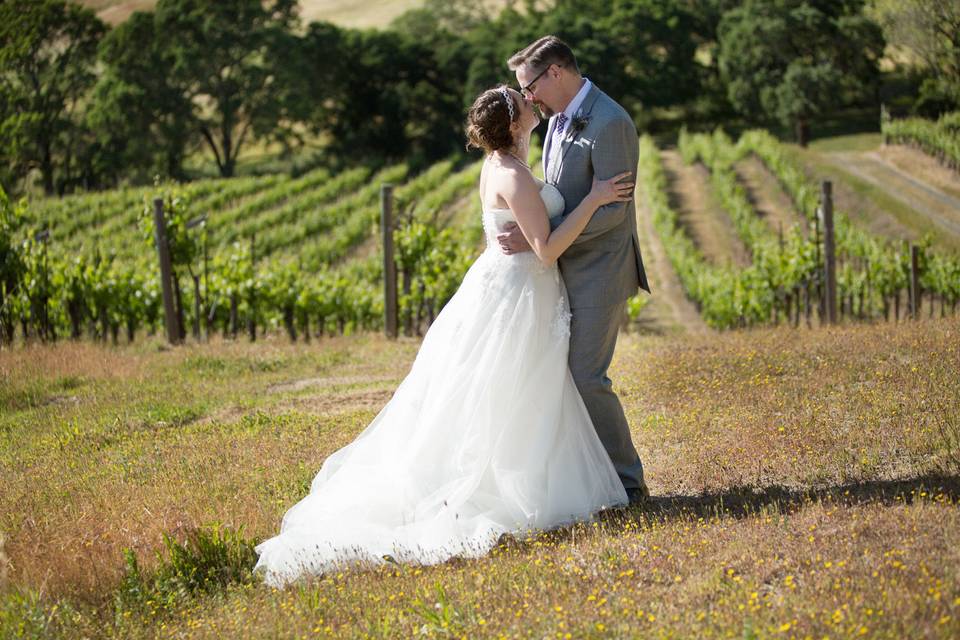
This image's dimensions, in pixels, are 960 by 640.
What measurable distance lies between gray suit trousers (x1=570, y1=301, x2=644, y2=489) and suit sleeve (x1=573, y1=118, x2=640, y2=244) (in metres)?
0.43

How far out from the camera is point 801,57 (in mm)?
50469

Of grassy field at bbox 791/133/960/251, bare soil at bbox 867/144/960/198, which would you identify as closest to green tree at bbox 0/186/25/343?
grassy field at bbox 791/133/960/251

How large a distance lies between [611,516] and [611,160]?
1.71 m

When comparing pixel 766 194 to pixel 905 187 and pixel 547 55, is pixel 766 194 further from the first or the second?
pixel 547 55

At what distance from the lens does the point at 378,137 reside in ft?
181

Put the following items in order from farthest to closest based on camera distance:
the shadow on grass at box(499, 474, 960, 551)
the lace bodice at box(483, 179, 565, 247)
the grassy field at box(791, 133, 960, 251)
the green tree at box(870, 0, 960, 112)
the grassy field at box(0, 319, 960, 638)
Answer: the grassy field at box(791, 133, 960, 251)
the green tree at box(870, 0, 960, 112)
the lace bodice at box(483, 179, 565, 247)
the shadow on grass at box(499, 474, 960, 551)
the grassy field at box(0, 319, 960, 638)

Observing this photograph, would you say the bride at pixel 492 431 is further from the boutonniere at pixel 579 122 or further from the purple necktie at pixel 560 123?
the boutonniere at pixel 579 122

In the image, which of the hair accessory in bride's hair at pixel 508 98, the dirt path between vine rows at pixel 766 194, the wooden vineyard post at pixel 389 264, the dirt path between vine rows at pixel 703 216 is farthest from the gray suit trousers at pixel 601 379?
the dirt path between vine rows at pixel 766 194

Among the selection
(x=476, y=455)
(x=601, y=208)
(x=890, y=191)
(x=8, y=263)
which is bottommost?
(x=476, y=455)

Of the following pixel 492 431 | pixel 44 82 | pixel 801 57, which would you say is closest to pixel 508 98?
pixel 492 431

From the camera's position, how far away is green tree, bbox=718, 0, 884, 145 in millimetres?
48375

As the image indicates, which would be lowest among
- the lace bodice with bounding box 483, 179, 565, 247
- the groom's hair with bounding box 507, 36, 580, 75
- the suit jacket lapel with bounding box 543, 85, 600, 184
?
the lace bodice with bounding box 483, 179, 565, 247

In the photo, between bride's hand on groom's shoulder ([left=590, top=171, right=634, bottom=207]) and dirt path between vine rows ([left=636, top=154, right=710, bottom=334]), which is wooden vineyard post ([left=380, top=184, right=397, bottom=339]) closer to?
bride's hand on groom's shoulder ([left=590, top=171, right=634, bottom=207])

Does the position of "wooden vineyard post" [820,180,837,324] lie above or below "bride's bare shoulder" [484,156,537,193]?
below
